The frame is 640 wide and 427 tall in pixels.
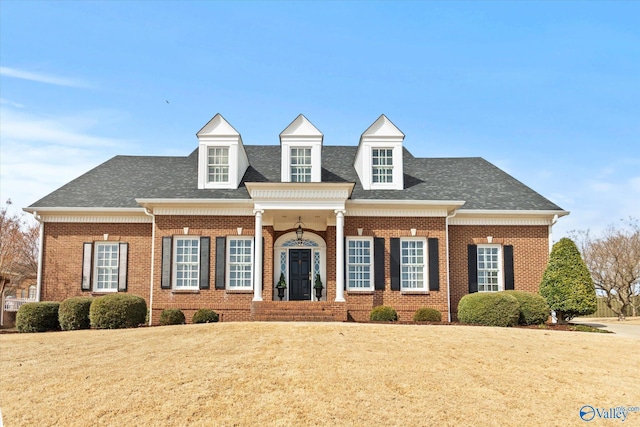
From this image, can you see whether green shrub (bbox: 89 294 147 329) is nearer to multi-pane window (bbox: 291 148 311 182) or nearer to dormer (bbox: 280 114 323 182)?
dormer (bbox: 280 114 323 182)

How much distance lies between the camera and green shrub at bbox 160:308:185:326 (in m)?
21.3

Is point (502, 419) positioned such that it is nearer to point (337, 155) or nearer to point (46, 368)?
point (46, 368)

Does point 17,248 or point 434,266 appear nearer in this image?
point 434,266

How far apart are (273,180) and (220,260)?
166 inches

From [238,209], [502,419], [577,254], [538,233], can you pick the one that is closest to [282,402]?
[502,419]

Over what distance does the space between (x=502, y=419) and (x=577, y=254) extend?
44.0 feet

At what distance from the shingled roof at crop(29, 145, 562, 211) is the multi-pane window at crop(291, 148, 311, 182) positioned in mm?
890

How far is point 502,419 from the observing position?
10.0 meters

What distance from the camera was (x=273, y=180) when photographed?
24.9 metres

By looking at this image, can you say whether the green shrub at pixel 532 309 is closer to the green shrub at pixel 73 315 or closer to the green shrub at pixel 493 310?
the green shrub at pixel 493 310

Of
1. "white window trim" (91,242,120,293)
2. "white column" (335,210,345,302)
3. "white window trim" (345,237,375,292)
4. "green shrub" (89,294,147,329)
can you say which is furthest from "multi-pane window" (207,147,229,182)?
"green shrub" (89,294,147,329)

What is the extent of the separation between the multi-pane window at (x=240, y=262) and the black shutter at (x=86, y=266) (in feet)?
17.9

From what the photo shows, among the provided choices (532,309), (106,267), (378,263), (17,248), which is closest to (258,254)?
(378,263)

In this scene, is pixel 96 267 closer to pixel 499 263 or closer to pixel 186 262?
pixel 186 262
